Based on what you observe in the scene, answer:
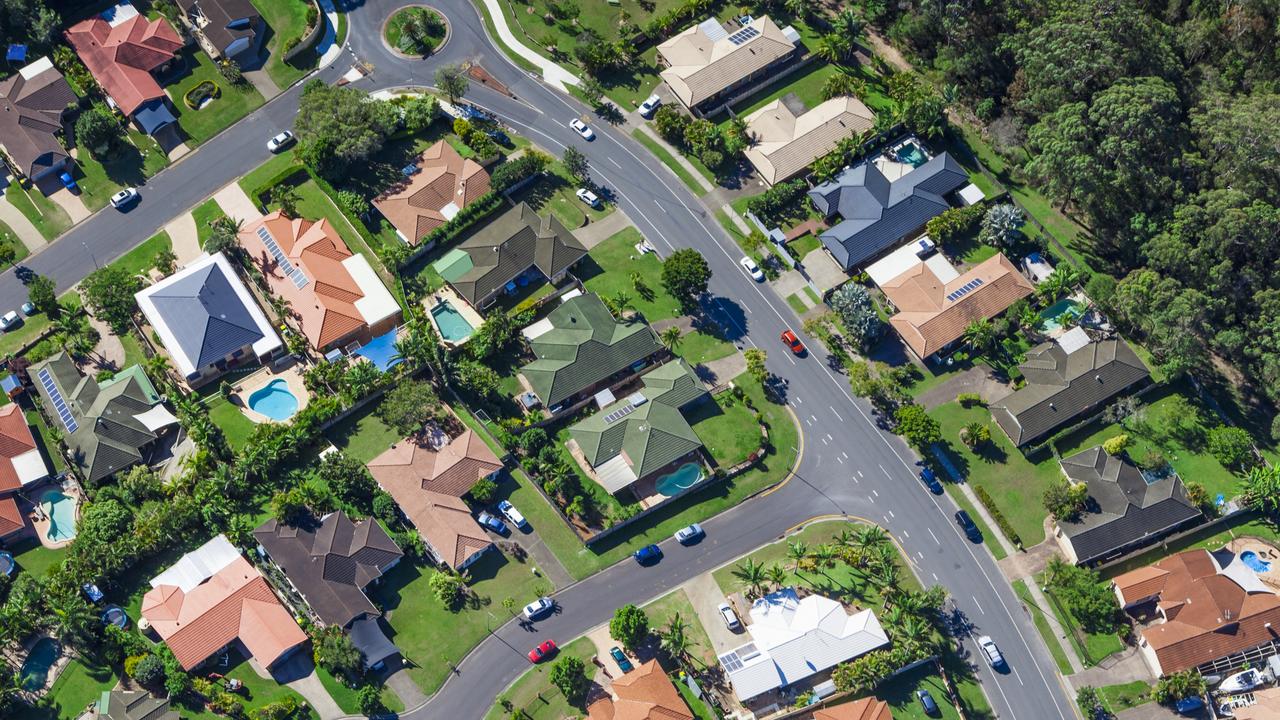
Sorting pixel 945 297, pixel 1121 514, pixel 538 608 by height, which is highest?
pixel 945 297

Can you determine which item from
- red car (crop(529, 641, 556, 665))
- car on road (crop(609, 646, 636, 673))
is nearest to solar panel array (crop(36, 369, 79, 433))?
red car (crop(529, 641, 556, 665))

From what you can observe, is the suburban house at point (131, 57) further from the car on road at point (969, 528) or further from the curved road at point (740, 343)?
the car on road at point (969, 528)

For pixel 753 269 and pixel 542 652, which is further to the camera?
pixel 753 269

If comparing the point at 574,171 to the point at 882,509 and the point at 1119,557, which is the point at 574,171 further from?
the point at 1119,557

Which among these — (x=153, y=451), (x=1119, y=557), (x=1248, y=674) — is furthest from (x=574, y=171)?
(x=1248, y=674)

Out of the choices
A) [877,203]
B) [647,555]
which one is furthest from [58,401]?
[877,203]

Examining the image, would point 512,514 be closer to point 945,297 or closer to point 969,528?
point 969,528
